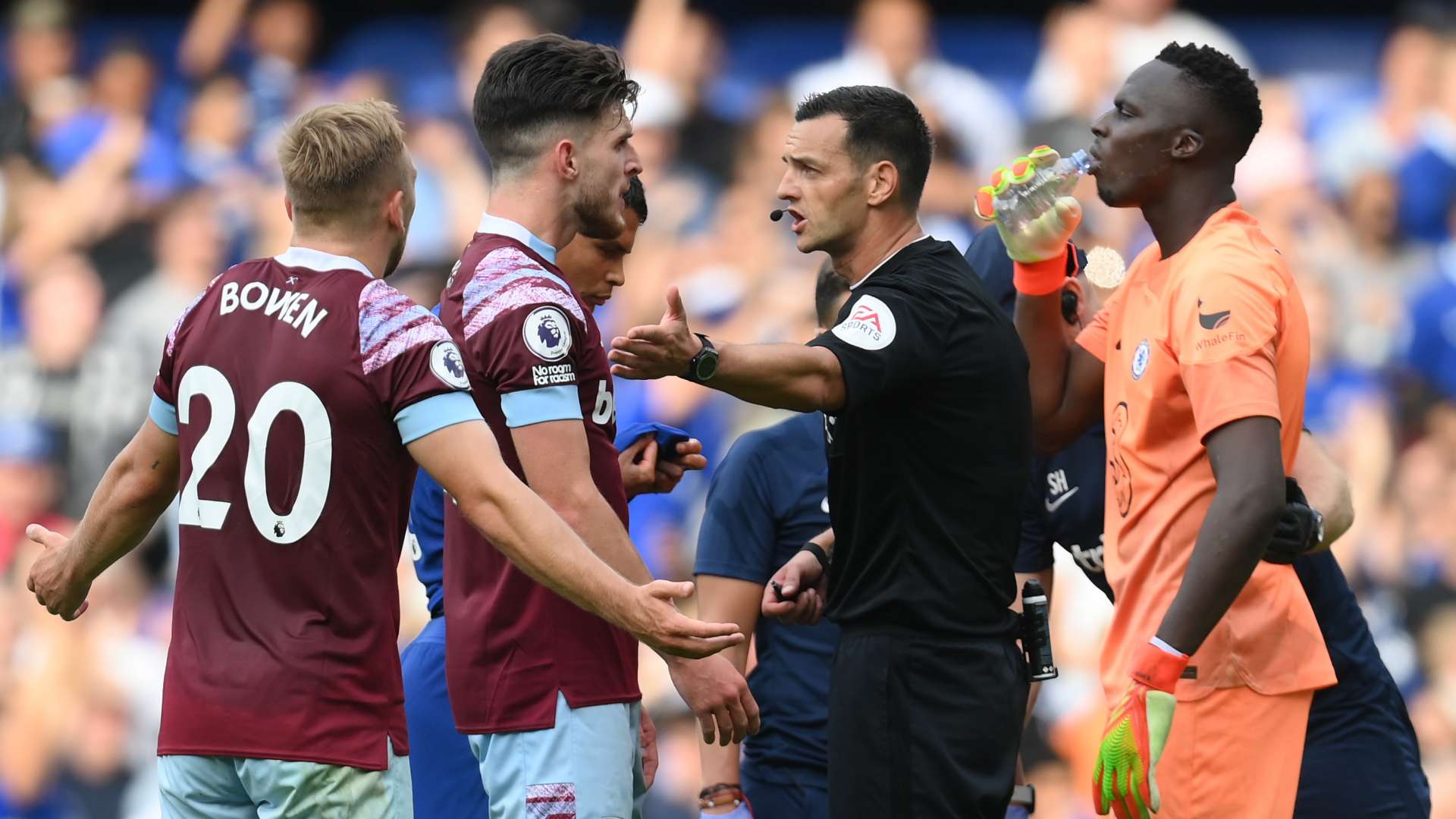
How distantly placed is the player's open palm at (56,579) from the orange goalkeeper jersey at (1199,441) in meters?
Answer: 2.45

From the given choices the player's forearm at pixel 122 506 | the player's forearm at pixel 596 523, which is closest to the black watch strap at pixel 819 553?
the player's forearm at pixel 596 523

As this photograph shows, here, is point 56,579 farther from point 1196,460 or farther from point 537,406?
point 1196,460

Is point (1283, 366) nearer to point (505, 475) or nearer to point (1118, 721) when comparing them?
point (1118, 721)

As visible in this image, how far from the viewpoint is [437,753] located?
462cm

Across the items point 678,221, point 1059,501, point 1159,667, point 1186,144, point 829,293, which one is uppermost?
point 678,221

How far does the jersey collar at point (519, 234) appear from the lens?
387cm

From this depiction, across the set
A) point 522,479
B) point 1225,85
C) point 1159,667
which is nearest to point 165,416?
point 522,479

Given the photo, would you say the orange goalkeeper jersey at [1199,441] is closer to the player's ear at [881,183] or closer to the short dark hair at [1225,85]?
the short dark hair at [1225,85]

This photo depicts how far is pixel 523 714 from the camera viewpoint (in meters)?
3.63

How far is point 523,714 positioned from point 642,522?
207 inches

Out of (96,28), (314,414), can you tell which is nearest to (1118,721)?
(314,414)

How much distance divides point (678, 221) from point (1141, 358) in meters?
5.66

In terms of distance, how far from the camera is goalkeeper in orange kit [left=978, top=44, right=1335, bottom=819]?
349 cm

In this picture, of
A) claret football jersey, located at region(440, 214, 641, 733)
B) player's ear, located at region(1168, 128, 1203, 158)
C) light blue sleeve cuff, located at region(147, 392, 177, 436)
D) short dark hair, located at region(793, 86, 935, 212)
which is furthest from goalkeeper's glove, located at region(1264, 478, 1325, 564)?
light blue sleeve cuff, located at region(147, 392, 177, 436)
